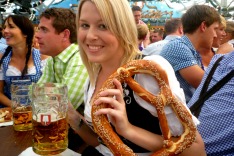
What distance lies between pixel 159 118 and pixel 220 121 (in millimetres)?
564

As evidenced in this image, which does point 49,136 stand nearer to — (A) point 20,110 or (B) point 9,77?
(A) point 20,110

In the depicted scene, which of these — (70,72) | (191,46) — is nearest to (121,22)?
(70,72)

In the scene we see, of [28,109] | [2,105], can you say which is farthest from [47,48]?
[2,105]

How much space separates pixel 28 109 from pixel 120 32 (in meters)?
0.68

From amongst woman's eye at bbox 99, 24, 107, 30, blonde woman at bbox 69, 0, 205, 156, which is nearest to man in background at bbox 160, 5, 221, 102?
blonde woman at bbox 69, 0, 205, 156

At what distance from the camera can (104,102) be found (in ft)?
2.58

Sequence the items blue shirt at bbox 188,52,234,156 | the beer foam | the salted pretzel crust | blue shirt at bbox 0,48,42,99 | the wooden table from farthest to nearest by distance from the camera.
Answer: blue shirt at bbox 0,48,42,99, the salted pretzel crust, blue shirt at bbox 188,52,234,156, the wooden table, the beer foam

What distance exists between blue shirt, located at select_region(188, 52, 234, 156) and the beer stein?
0.89m

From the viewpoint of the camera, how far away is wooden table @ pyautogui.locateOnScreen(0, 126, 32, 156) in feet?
3.72

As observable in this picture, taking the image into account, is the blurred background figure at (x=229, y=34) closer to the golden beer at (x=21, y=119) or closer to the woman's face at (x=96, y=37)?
the woman's face at (x=96, y=37)

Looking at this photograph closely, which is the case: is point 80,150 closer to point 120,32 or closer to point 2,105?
point 120,32

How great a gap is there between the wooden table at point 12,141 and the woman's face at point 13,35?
4.56 feet

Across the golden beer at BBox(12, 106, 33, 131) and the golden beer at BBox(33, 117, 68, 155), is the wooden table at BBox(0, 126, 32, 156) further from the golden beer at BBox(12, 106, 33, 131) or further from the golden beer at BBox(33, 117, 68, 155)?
the golden beer at BBox(33, 117, 68, 155)

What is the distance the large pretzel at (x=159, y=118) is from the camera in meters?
0.82
